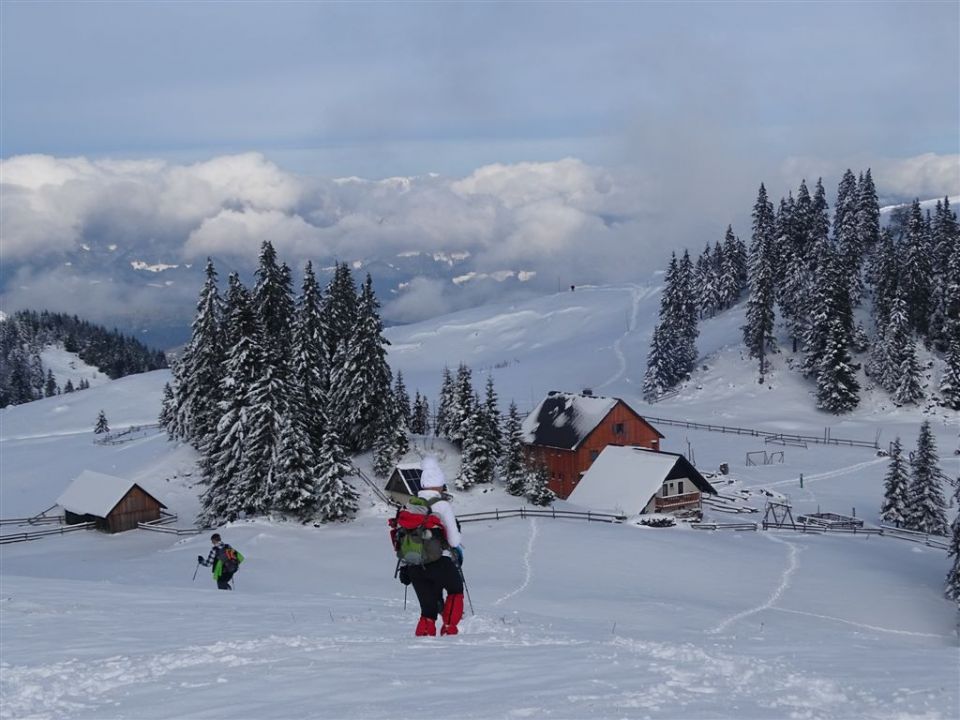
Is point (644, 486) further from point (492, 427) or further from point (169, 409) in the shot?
point (169, 409)

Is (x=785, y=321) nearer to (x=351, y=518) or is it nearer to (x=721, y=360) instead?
(x=721, y=360)

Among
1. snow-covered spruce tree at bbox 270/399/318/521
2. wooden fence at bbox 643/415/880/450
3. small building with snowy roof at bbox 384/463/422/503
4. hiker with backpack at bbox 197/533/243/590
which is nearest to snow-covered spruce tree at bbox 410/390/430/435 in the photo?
wooden fence at bbox 643/415/880/450

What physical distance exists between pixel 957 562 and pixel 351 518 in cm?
2839

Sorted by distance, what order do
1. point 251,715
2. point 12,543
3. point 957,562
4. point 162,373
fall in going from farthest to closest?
point 162,373
point 12,543
point 957,562
point 251,715

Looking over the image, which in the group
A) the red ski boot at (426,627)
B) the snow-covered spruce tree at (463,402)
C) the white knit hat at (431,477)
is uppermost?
the snow-covered spruce tree at (463,402)

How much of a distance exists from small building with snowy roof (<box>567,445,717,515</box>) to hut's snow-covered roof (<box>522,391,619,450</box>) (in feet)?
19.1

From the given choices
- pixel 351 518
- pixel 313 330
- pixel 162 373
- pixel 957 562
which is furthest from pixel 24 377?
pixel 957 562

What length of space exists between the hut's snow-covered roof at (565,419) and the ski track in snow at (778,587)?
60.1 ft

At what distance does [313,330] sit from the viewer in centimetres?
5503

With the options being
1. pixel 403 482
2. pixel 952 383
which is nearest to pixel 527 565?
pixel 403 482

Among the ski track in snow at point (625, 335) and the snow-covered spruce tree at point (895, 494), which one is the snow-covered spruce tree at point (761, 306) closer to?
the ski track in snow at point (625, 335)

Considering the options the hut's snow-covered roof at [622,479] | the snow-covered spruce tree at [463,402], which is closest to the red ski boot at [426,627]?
the hut's snow-covered roof at [622,479]

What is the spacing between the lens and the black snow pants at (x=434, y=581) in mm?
11266

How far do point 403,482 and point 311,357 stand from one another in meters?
10.7
